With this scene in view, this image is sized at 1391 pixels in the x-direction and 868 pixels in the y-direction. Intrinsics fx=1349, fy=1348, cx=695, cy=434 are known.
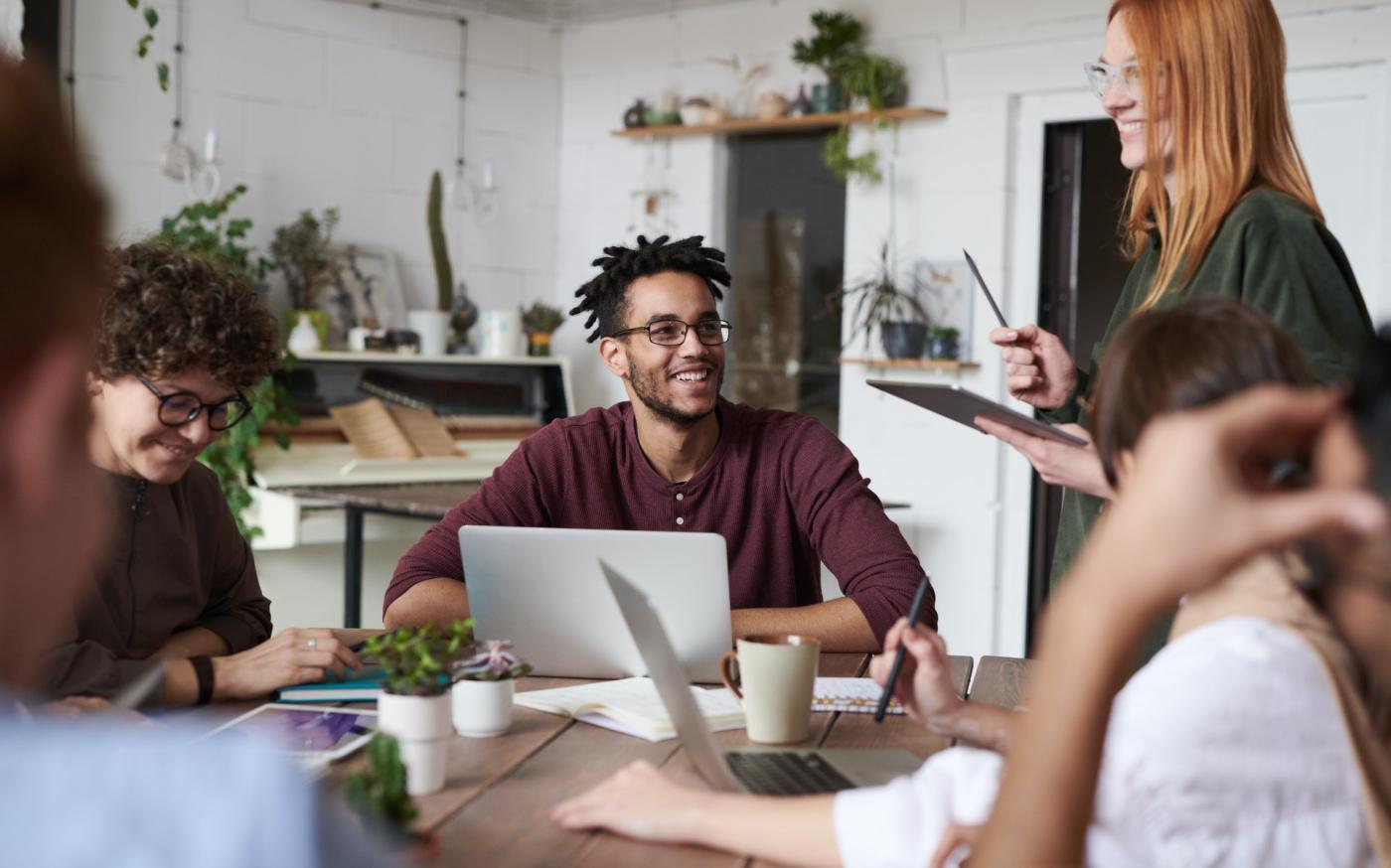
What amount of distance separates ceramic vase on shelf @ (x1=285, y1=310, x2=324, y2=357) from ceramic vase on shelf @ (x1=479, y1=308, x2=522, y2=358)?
666 mm

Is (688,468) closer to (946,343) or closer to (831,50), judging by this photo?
(946,343)

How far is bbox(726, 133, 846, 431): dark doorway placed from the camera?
4.80 metres

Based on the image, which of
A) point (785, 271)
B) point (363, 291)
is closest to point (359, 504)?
point (363, 291)

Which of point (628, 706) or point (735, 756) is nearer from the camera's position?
point (735, 756)

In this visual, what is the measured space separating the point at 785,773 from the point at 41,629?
2.78 ft

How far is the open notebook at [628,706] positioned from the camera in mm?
1463

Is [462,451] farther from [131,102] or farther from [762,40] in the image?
[762,40]

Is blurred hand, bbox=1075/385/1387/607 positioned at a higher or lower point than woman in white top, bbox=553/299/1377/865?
higher

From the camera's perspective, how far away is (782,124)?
4.69 m

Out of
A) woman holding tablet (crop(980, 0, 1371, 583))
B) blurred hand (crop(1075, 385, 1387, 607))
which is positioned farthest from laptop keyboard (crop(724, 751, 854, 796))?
blurred hand (crop(1075, 385, 1387, 607))

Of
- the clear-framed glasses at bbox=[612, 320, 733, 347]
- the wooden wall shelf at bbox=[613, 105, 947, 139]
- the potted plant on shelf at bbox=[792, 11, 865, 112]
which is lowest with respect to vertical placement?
the clear-framed glasses at bbox=[612, 320, 733, 347]

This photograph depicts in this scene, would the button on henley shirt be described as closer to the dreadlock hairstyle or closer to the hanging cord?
the dreadlock hairstyle

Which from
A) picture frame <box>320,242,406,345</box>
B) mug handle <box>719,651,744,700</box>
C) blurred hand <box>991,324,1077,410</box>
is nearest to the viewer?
mug handle <box>719,651,744,700</box>

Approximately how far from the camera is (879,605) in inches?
76.7
